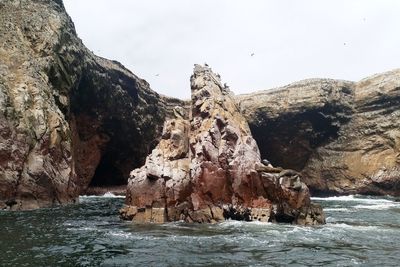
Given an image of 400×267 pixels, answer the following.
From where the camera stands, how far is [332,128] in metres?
97.2

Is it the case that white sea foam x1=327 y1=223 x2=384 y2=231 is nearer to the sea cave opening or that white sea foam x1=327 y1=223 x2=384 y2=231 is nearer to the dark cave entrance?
the sea cave opening

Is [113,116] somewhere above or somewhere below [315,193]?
above

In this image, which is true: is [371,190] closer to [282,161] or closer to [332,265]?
[282,161]

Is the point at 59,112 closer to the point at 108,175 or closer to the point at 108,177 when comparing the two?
the point at 108,175

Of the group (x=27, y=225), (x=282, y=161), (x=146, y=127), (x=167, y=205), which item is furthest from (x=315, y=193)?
(x=27, y=225)

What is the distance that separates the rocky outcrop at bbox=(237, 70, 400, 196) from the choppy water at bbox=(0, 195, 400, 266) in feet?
186

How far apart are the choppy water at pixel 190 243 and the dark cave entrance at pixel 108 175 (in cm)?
5005

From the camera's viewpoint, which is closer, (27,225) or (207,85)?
(27,225)

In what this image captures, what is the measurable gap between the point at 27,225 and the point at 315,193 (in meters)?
73.2

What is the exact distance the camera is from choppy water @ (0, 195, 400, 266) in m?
21.7

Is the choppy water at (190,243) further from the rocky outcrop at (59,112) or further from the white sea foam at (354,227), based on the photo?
the rocky outcrop at (59,112)

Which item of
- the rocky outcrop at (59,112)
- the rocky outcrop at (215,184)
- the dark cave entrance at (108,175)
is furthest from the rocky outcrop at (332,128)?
the rocky outcrop at (215,184)

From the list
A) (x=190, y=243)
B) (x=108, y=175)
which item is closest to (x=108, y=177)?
(x=108, y=175)

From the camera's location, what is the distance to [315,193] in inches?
3757
